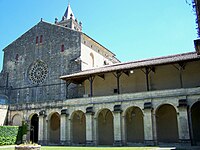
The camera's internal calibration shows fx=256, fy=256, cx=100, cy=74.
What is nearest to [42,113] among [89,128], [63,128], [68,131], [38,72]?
[63,128]

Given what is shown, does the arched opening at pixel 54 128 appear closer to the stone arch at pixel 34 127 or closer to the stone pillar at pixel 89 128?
the stone arch at pixel 34 127

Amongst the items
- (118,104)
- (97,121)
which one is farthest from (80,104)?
(118,104)

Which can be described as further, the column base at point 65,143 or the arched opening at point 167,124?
the column base at point 65,143

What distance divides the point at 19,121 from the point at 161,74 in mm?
21076

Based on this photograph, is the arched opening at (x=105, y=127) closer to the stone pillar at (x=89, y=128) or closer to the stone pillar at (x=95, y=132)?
the stone pillar at (x=95, y=132)

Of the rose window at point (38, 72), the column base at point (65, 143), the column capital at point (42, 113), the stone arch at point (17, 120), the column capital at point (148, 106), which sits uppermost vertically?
the rose window at point (38, 72)

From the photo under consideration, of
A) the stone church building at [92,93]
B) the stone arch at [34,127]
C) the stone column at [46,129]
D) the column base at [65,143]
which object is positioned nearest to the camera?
the stone church building at [92,93]

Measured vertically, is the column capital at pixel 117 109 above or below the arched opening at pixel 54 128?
above

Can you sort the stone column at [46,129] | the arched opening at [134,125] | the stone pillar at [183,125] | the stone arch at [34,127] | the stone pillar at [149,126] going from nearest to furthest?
1. the stone pillar at [183,125]
2. the stone pillar at [149,126]
3. the arched opening at [134,125]
4. the stone column at [46,129]
5. the stone arch at [34,127]

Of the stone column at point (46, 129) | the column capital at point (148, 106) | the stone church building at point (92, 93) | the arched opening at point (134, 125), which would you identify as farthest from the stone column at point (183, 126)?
the stone column at point (46, 129)

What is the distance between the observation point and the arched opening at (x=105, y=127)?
31.5 meters

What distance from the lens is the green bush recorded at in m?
32.0

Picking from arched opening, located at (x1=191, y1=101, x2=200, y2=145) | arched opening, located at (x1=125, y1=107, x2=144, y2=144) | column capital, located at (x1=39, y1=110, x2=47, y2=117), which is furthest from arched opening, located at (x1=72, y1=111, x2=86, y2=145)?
arched opening, located at (x1=191, y1=101, x2=200, y2=145)

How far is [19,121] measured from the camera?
36.8 meters
